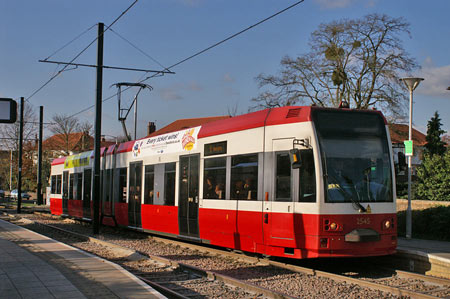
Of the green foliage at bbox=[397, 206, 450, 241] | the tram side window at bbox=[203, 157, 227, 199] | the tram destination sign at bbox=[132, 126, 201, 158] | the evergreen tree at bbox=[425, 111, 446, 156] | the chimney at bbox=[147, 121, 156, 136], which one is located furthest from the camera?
the chimney at bbox=[147, 121, 156, 136]

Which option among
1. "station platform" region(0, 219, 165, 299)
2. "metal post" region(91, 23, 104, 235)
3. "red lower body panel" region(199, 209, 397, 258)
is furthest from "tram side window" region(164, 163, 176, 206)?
"metal post" region(91, 23, 104, 235)

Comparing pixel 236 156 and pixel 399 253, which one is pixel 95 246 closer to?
pixel 236 156

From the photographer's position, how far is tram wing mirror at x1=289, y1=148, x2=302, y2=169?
9.90 metres

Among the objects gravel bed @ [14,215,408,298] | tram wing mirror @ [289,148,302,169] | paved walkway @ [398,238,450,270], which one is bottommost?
gravel bed @ [14,215,408,298]

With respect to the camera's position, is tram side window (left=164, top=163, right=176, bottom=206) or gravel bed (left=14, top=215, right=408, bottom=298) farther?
tram side window (left=164, top=163, right=176, bottom=206)

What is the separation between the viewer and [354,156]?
10.4 meters

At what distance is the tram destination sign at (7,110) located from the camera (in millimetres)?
8859

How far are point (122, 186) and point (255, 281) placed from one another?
10659 millimetres

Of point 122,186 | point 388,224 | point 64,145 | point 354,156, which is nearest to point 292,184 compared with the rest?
point 354,156

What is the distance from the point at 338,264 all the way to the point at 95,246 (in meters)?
7.62

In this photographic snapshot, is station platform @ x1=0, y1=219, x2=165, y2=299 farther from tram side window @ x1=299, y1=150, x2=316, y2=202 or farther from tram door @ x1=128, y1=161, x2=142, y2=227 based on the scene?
tram door @ x1=128, y1=161, x2=142, y2=227

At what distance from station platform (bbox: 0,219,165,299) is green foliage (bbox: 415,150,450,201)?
18.4 m

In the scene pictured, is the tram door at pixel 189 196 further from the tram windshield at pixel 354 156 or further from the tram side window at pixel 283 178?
the tram windshield at pixel 354 156

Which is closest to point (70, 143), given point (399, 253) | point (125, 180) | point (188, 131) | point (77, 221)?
point (77, 221)
